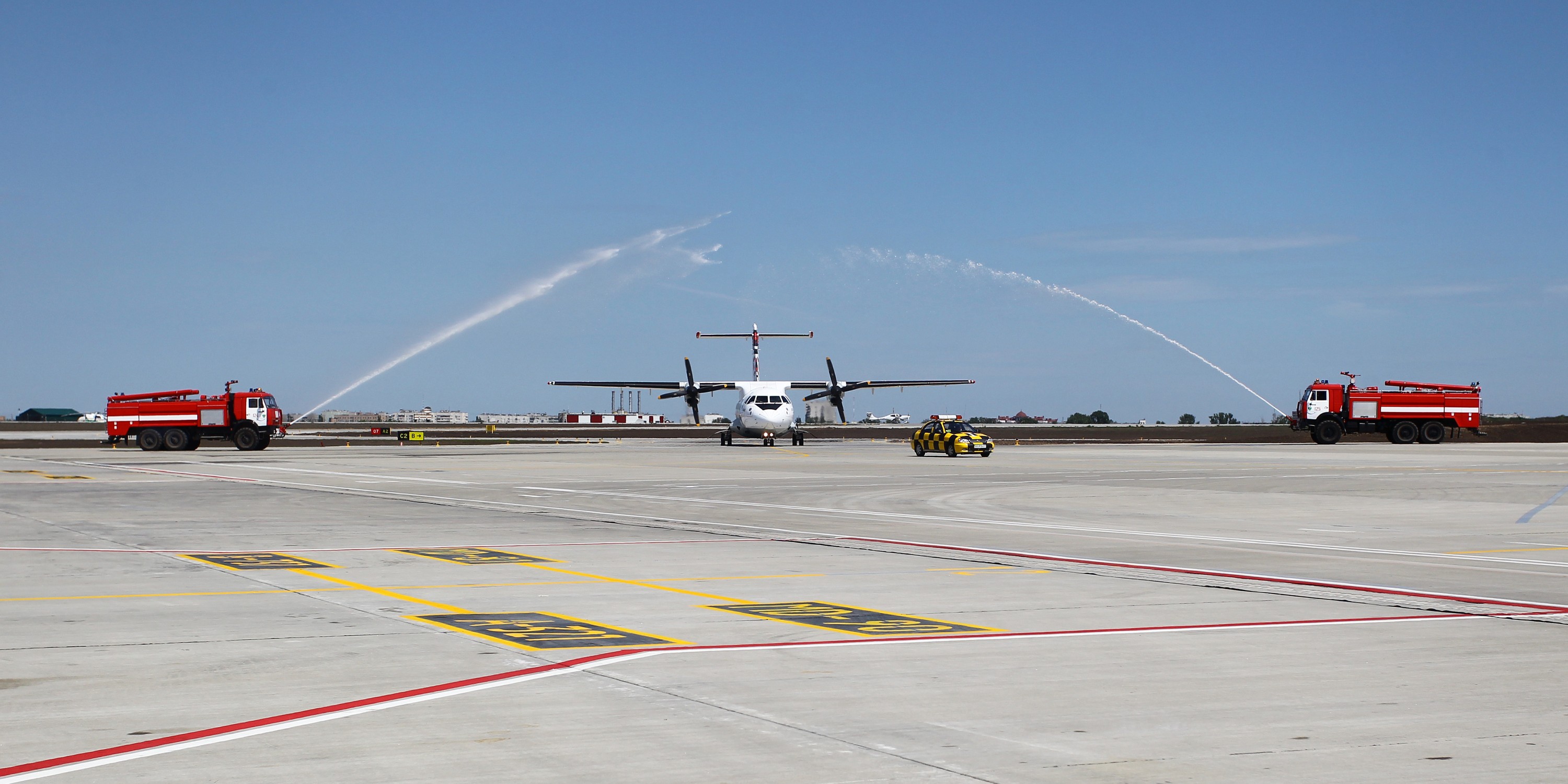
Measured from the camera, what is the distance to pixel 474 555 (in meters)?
17.5

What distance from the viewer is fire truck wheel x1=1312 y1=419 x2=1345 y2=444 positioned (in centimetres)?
7594

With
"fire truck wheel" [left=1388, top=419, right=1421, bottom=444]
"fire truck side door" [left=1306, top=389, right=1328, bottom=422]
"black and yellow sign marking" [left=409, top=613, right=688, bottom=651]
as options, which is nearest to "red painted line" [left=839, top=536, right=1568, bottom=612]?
"black and yellow sign marking" [left=409, top=613, right=688, bottom=651]

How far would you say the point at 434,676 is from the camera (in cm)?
891

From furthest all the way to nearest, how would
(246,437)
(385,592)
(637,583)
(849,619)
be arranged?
(246,437) < (637,583) < (385,592) < (849,619)

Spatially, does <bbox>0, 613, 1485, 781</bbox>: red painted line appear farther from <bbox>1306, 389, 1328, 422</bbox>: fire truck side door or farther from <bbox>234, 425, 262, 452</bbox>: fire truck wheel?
<bbox>1306, 389, 1328, 422</bbox>: fire truck side door

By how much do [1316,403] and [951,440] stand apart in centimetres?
3003

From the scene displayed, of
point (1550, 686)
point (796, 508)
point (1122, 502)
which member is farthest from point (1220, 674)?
point (1122, 502)

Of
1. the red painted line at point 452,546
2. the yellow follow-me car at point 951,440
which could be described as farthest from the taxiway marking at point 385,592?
the yellow follow-me car at point 951,440

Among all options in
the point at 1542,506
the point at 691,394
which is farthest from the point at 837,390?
the point at 1542,506

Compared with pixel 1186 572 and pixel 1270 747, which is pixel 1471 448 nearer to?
pixel 1186 572

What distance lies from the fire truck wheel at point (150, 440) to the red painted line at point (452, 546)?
52.1m

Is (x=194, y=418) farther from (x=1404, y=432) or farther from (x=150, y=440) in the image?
(x=1404, y=432)

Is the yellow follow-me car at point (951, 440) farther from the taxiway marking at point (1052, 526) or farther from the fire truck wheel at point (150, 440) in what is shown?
the fire truck wheel at point (150, 440)

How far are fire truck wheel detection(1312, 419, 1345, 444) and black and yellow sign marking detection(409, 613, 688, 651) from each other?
71.6m
